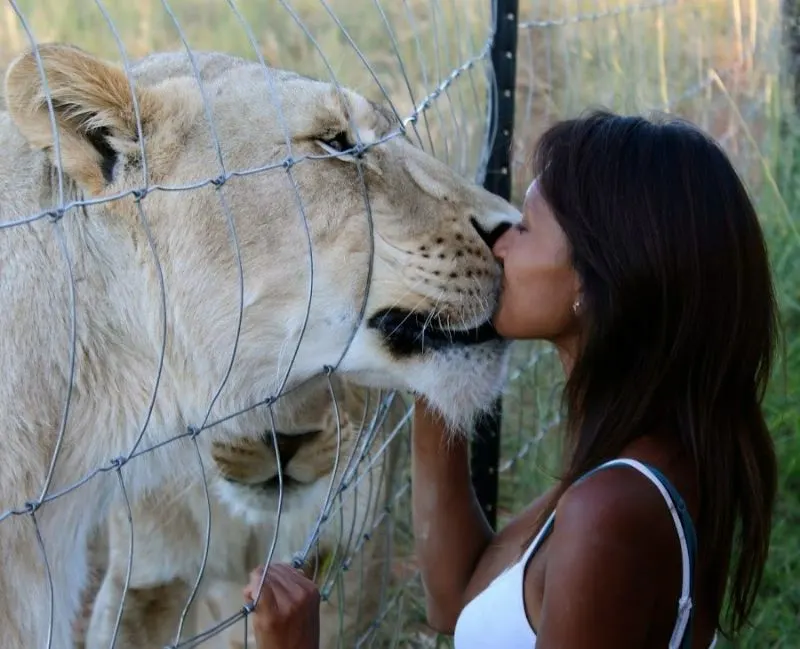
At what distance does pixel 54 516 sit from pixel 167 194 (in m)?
0.51

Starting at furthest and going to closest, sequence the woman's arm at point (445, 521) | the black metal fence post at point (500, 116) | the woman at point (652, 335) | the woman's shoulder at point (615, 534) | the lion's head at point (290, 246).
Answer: the black metal fence post at point (500, 116) < the woman's arm at point (445, 521) < the lion's head at point (290, 246) < the woman at point (652, 335) < the woman's shoulder at point (615, 534)

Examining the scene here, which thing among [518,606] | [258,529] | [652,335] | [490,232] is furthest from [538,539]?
[258,529]

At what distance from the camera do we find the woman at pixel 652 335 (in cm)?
173

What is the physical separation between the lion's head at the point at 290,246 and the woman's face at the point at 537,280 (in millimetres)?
47

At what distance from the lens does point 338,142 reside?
197 centimetres

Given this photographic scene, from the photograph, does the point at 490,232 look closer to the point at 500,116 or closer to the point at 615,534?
the point at 615,534

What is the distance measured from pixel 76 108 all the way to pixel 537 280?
704mm

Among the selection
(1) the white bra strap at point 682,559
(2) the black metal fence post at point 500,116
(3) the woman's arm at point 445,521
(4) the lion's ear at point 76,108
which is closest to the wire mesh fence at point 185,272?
(4) the lion's ear at point 76,108

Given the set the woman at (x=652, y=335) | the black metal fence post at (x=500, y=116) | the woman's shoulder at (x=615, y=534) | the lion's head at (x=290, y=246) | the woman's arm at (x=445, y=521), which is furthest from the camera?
the black metal fence post at (x=500, y=116)

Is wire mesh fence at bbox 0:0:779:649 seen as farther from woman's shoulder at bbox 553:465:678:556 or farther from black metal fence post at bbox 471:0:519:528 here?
black metal fence post at bbox 471:0:519:528

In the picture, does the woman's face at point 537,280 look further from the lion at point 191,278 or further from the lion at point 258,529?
the lion at point 258,529

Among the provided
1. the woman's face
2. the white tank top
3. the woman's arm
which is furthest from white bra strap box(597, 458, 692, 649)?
the woman's arm

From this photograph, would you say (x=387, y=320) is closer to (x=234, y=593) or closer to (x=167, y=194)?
(x=167, y=194)

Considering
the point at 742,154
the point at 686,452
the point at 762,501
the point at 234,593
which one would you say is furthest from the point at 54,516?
the point at 742,154
